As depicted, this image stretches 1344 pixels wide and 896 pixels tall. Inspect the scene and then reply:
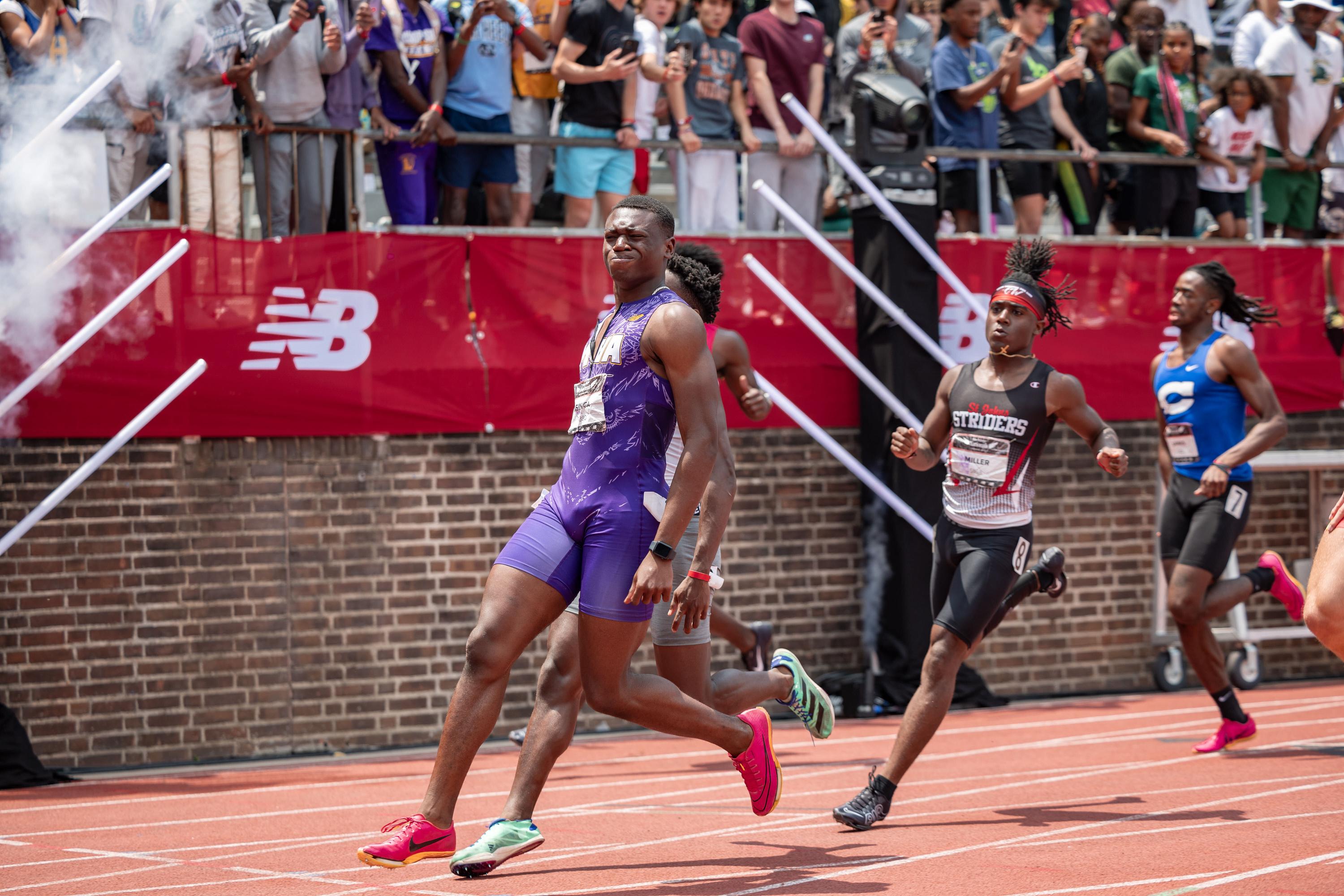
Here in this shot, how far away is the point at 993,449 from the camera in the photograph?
24.1 ft

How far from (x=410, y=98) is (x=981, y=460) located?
5337 millimetres

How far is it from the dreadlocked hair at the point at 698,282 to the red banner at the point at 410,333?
3.56 metres

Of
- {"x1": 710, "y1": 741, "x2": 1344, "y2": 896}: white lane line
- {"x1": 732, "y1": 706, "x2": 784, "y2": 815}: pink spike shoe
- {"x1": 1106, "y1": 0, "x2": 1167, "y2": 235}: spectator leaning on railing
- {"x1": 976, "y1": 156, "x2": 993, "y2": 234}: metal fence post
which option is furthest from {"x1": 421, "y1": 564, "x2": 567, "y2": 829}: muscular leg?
A: {"x1": 1106, "y1": 0, "x2": 1167, "y2": 235}: spectator leaning on railing

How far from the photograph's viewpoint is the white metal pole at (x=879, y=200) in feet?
36.5

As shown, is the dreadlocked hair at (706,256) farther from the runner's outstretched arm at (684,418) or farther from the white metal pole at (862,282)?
the white metal pole at (862,282)

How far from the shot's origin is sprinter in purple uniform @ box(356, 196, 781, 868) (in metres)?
5.48

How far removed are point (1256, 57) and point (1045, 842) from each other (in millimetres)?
9895

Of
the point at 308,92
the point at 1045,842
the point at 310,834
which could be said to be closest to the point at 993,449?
the point at 1045,842

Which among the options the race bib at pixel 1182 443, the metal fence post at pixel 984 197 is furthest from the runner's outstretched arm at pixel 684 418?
the metal fence post at pixel 984 197

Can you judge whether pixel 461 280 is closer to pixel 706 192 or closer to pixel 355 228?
pixel 355 228

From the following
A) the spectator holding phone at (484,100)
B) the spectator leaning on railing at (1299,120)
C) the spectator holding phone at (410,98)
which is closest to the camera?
the spectator holding phone at (410,98)

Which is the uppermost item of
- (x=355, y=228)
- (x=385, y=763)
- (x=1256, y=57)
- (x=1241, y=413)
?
(x=1256, y=57)

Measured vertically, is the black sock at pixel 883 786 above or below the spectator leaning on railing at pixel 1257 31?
below

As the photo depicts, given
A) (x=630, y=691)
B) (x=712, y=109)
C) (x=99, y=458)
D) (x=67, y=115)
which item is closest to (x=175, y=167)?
(x=67, y=115)
